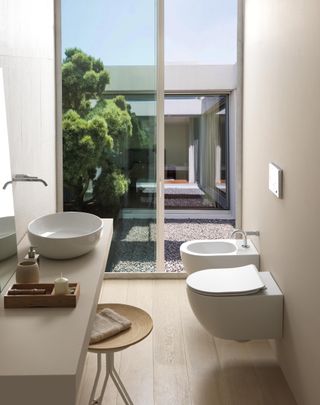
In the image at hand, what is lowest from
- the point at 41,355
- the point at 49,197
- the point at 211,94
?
the point at 41,355

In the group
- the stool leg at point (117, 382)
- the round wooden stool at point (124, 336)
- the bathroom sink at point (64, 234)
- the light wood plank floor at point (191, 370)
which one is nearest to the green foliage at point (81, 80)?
the bathroom sink at point (64, 234)

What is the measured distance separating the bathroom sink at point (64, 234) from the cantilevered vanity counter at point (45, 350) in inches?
7.7

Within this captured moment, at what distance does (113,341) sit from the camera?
6.32 ft

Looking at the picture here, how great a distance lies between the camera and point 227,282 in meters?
2.77

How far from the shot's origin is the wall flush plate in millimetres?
2700

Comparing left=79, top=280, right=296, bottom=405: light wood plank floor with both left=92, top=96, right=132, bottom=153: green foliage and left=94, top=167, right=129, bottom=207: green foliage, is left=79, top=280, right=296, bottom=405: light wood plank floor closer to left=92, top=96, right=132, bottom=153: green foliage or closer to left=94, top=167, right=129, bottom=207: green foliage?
left=94, top=167, right=129, bottom=207: green foliage

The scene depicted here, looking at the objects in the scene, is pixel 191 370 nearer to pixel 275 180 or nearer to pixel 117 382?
pixel 117 382

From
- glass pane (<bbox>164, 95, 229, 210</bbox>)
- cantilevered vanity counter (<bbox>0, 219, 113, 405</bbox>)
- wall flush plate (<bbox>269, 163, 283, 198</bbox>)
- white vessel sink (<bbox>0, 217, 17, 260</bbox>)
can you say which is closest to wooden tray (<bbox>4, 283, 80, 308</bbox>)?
cantilevered vanity counter (<bbox>0, 219, 113, 405</bbox>)

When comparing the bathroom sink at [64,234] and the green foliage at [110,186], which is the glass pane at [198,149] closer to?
the green foliage at [110,186]

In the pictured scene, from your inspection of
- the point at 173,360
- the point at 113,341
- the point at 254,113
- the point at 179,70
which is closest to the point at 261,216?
the point at 254,113

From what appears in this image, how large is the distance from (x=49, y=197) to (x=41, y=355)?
2.55 m

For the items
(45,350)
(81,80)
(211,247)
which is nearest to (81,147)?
(81,80)

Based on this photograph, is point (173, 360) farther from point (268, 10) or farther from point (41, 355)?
point (268, 10)

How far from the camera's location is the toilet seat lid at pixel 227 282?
263 centimetres
